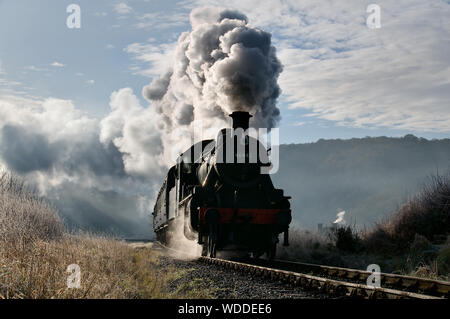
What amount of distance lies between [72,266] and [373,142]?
12688 cm

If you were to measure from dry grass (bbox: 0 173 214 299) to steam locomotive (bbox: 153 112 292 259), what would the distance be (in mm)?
2377

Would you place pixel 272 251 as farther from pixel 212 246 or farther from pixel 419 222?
pixel 419 222

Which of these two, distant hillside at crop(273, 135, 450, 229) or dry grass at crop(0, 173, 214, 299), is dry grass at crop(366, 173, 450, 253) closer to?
dry grass at crop(0, 173, 214, 299)

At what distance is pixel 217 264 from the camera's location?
457 inches

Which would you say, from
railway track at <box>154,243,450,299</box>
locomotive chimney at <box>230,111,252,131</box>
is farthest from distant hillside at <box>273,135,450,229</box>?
railway track at <box>154,243,450,299</box>

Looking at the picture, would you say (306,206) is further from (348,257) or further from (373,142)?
(348,257)

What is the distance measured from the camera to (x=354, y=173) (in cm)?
11238

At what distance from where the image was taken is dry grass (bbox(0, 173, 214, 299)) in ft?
16.6

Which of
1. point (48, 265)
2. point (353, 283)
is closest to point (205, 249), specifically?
point (353, 283)

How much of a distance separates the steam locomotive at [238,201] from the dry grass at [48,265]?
7.80ft

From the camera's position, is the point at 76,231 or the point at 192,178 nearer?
the point at 76,231
